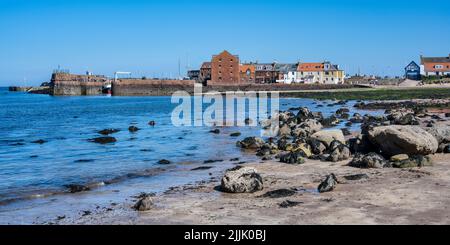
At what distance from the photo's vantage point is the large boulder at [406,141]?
21.0 m

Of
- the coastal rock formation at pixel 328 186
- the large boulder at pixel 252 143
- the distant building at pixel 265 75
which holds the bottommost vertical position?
the large boulder at pixel 252 143

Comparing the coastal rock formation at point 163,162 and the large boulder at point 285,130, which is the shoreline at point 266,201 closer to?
the coastal rock formation at point 163,162

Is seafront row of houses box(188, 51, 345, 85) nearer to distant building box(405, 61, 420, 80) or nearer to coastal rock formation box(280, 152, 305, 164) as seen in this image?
distant building box(405, 61, 420, 80)

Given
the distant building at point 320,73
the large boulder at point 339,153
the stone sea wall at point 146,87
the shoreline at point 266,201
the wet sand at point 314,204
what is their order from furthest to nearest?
the distant building at point 320,73
the stone sea wall at point 146,87
the large boulder at point 339,153
the shoreline at point 266,201
the wet sand at point 314,204

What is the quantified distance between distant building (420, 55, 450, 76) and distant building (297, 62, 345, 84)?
25279 mm

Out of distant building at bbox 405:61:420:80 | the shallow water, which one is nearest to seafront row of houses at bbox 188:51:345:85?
distant building at bbox 405:61:420:80

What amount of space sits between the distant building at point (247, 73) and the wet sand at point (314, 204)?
129 metres

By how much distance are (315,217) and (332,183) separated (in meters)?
3.74

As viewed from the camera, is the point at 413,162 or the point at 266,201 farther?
the point at 413,162

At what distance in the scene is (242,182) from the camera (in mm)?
17031

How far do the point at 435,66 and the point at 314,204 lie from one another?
152 metres

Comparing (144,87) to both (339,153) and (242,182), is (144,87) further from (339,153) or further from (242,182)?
(242,182)

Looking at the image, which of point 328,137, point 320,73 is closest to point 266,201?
point 328,137

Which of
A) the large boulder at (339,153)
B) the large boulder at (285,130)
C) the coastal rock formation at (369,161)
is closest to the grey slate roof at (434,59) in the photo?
the large boulder at (285,130)
